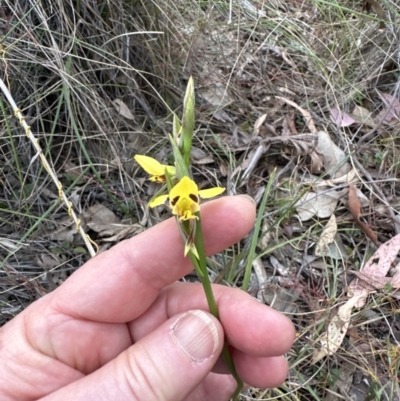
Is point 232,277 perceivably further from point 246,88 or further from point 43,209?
point 246,88

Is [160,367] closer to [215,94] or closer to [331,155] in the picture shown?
[331,155]

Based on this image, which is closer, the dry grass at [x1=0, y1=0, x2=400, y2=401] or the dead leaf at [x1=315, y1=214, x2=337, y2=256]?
the dry grass at [x1=0, y1=0, x2=400, y2=401]

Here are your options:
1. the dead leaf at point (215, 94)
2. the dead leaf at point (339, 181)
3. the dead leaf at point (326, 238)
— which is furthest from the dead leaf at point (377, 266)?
the dead leaf at point (215, 94)

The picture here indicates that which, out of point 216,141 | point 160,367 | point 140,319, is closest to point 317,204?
point 216,141

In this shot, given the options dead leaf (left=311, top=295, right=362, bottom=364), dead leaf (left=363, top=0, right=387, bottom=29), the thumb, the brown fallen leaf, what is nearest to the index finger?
the thumb

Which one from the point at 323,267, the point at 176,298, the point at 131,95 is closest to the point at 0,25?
the point at 131,95

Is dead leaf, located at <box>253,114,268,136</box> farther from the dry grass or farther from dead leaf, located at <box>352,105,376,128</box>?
dead leaf, located at <box>352,105,376,128</box>
